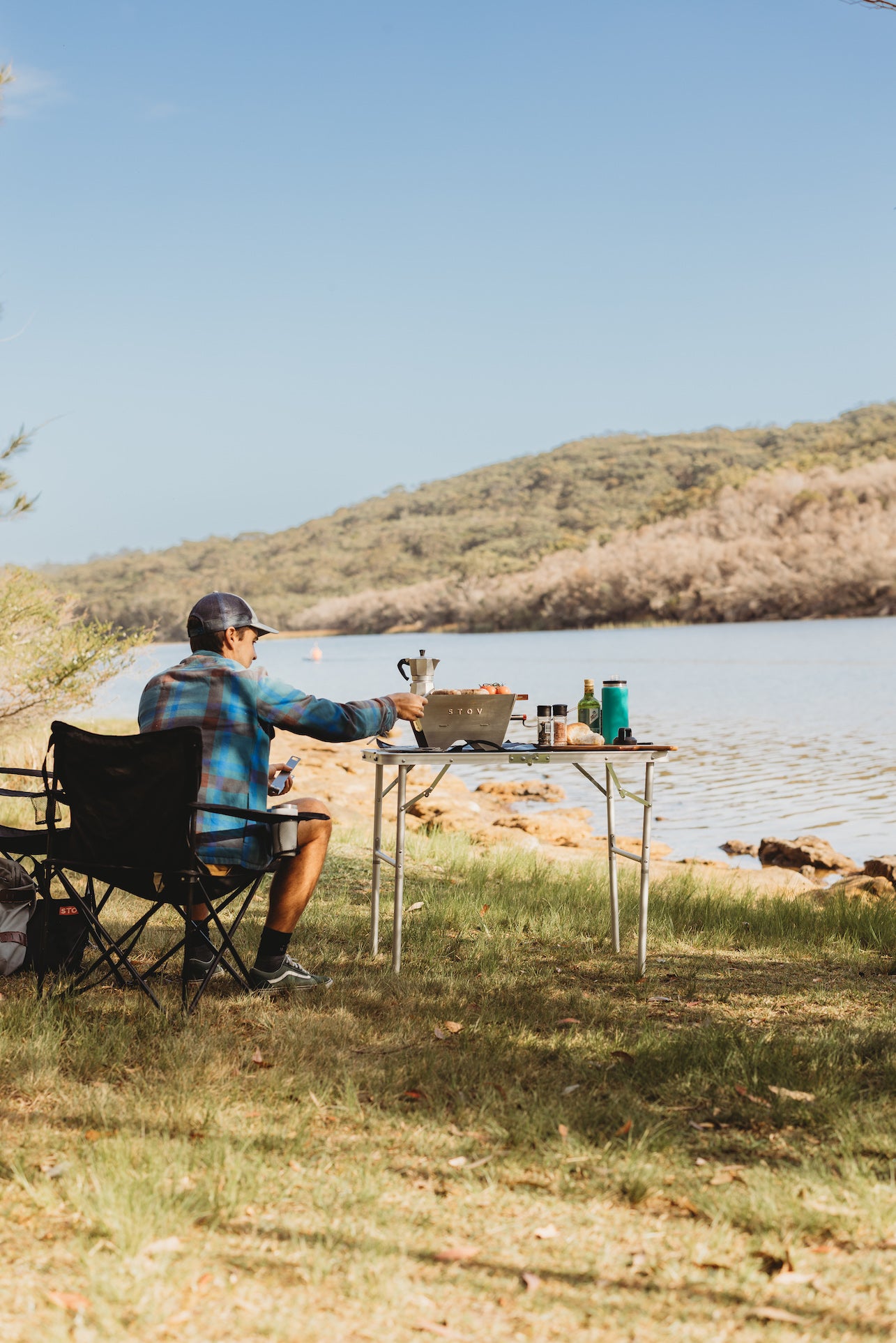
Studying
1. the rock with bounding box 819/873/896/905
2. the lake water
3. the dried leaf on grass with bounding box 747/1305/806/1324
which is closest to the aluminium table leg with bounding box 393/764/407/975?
the dried leaf on grass with bounding box 747/1305/806/1324

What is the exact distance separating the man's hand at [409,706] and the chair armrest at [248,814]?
0.44m

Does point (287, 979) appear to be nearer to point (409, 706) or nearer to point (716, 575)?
point (409, 706)

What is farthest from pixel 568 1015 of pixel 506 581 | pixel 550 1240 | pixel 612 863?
pixel 506 581

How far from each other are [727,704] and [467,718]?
19.0 meters

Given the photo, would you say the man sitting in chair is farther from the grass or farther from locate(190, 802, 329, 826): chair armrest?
the grass

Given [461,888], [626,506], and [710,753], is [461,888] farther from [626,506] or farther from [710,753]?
[626,506]

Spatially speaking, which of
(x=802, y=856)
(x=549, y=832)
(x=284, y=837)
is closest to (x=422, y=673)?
(x=284, y=837)

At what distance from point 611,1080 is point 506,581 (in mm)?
57740

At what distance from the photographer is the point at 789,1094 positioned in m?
3.00

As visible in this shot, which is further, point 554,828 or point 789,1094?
point 554,828

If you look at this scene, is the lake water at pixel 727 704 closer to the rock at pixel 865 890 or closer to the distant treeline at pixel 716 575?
the rock at pixel 865 890

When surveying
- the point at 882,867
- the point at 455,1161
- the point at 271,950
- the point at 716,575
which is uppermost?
the point at 716,575

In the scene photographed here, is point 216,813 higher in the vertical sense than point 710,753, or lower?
higher

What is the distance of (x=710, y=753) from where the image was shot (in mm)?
15719
